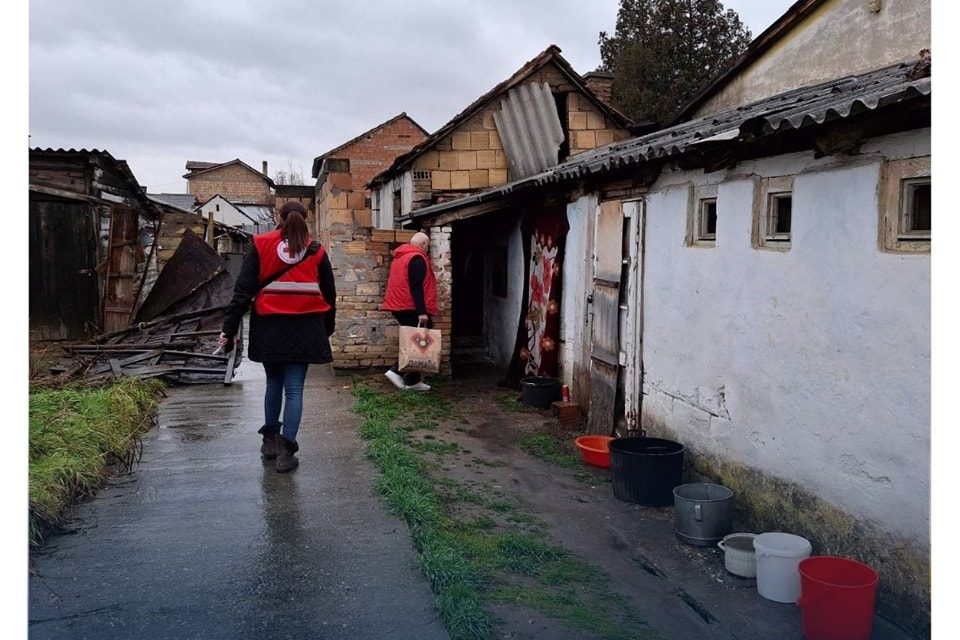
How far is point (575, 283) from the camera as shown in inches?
354

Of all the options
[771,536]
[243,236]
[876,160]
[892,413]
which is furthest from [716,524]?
[243,236]

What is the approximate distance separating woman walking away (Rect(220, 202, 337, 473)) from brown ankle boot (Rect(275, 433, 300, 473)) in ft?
0.84

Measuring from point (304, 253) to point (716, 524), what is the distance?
12.1 ft

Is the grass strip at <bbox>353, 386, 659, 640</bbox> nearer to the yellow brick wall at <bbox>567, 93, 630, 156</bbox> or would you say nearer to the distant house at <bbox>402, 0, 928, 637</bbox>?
the distant house at <bbox>402, 0, 928, 637</bbox>

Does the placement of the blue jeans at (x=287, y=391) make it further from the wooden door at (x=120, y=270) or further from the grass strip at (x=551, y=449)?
the wooden door at (x=120, y=270)

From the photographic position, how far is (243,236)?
2830 cm

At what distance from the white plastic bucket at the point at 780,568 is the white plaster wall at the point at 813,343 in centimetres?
38

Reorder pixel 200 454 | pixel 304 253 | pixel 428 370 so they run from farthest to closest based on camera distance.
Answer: pixel 428 370
pixel 200 454
pixel 304 253

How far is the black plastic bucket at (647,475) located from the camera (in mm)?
5855

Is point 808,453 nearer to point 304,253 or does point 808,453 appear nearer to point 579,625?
point 579,625

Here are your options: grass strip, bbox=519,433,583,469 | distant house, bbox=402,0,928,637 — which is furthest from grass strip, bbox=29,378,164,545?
distant house, bbox=402,0,928,637

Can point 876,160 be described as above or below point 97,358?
above

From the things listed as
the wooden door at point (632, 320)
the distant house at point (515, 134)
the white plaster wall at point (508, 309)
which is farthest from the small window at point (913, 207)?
the distant house at point (515, 134)

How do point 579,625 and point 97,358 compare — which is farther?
point 97,358
